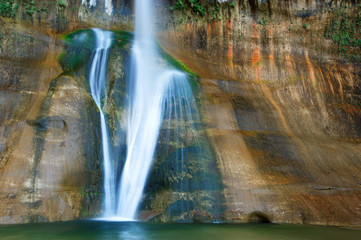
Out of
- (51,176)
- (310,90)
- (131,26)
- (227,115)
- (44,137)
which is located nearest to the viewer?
(51,176)

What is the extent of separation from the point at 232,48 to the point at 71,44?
22.6 feet

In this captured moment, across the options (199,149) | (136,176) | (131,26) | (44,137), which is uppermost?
(131,26)

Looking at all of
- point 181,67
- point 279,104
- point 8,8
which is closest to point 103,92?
point 181,67

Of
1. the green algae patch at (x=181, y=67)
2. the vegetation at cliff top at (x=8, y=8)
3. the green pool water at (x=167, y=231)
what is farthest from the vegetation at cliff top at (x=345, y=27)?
the vegetation at cliff top at (x=8, y=8)

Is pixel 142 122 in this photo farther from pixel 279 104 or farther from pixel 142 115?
pixel 279 104

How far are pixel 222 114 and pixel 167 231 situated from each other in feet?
15.7

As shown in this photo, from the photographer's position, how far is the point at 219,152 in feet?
28.8

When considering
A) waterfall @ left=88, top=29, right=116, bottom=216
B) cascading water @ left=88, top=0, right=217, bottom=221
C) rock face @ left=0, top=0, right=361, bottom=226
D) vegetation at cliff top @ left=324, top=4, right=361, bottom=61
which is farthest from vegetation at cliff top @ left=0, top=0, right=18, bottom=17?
vegetation at cliff top @ left=324, top=4, right=361, bottom=61

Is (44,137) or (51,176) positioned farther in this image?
(44,137)

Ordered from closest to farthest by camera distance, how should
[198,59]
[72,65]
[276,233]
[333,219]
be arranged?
1. [276,233]
2. [333,219]
3. [72,65]
4. [198,59]

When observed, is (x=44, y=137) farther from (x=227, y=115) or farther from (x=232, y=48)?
(x=232, y=48)

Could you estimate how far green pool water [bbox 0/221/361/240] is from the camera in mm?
5793

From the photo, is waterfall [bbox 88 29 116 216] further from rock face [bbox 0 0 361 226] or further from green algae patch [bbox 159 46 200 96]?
green algae patch [bbox 159 46 200 96]

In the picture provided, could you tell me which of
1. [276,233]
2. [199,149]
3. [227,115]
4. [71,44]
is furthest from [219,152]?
[71,44]
